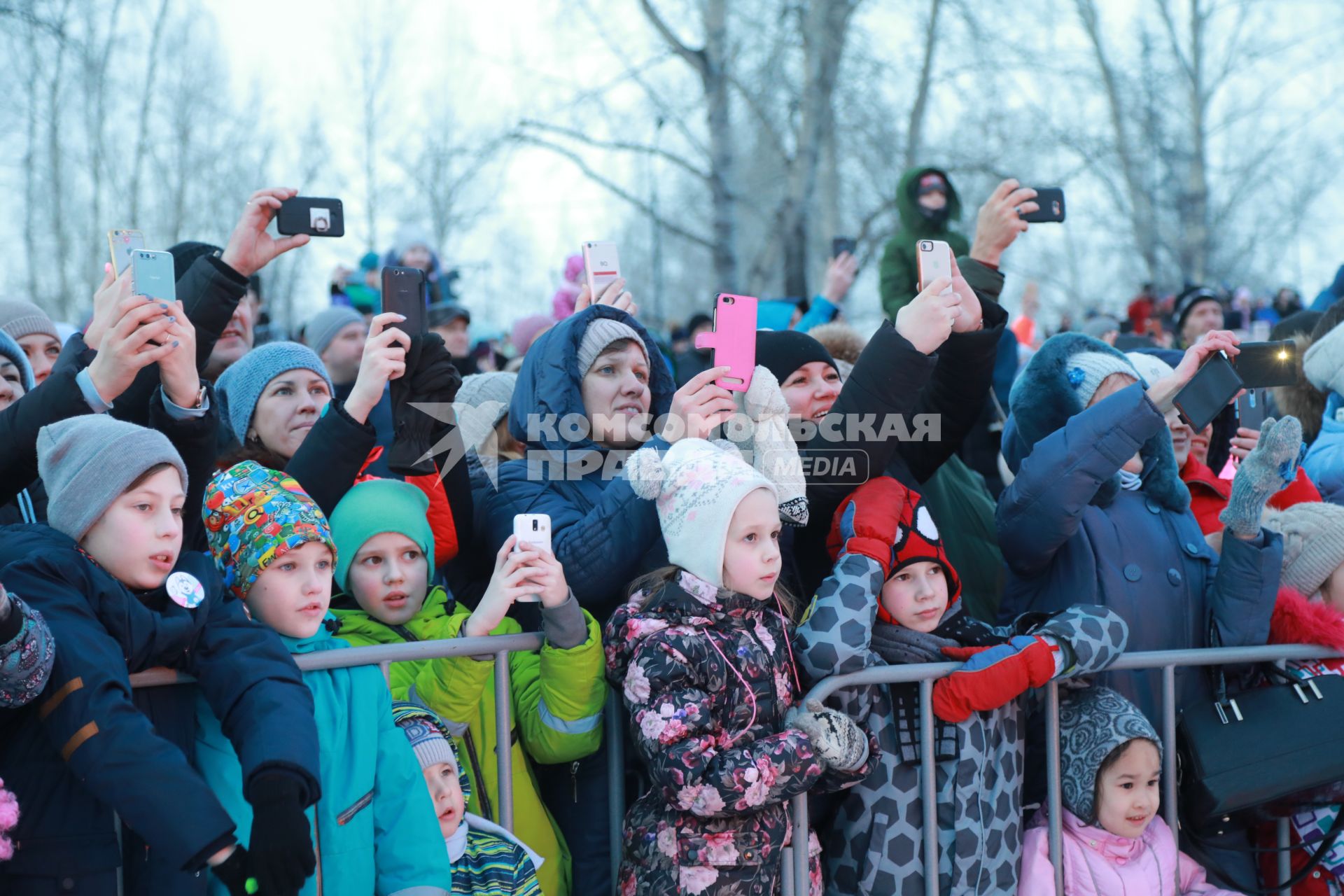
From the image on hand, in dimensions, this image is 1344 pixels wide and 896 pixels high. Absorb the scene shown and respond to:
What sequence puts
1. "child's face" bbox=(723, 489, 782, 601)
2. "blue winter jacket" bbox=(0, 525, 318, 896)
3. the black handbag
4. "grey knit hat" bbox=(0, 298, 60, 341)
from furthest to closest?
"grey knit hat" bbox=(0, 298, 60, 341) → the black handbag → "child's face" bbox=(723, 489, 782, 601) → "blue winter jacket" bbox=(0, 525, 318, 896)

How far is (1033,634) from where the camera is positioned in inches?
136

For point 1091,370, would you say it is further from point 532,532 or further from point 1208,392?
point 532,532

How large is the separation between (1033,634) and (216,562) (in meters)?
2.20

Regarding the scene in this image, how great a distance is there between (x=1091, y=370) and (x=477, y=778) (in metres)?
2.39

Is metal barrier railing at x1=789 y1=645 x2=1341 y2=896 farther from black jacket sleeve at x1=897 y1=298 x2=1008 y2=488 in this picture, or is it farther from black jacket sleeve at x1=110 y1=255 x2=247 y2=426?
black jacket sleeve at x1=110 y1=255 x2=247 y2=426

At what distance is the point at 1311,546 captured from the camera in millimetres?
4031

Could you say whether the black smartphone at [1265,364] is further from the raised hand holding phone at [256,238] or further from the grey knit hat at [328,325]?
the grey knit hat at [328,325]

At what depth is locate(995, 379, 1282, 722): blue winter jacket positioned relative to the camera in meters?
3.59

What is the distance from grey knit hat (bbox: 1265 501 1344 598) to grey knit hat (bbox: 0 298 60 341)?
430cm

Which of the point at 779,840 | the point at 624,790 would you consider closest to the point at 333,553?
the point at 624,790

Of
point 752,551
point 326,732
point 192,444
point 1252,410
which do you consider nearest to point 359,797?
point 326,732

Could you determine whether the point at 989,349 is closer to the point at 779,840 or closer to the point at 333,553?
the point at 779,840

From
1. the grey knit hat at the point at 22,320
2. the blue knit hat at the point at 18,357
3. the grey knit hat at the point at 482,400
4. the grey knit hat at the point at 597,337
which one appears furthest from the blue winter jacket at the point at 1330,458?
the grey knit hat at the point at 22,320

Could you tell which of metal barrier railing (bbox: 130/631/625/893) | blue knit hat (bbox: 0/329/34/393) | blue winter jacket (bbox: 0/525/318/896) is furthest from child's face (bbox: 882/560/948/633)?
blue knit hat (bbox: 0/329/34/393)
